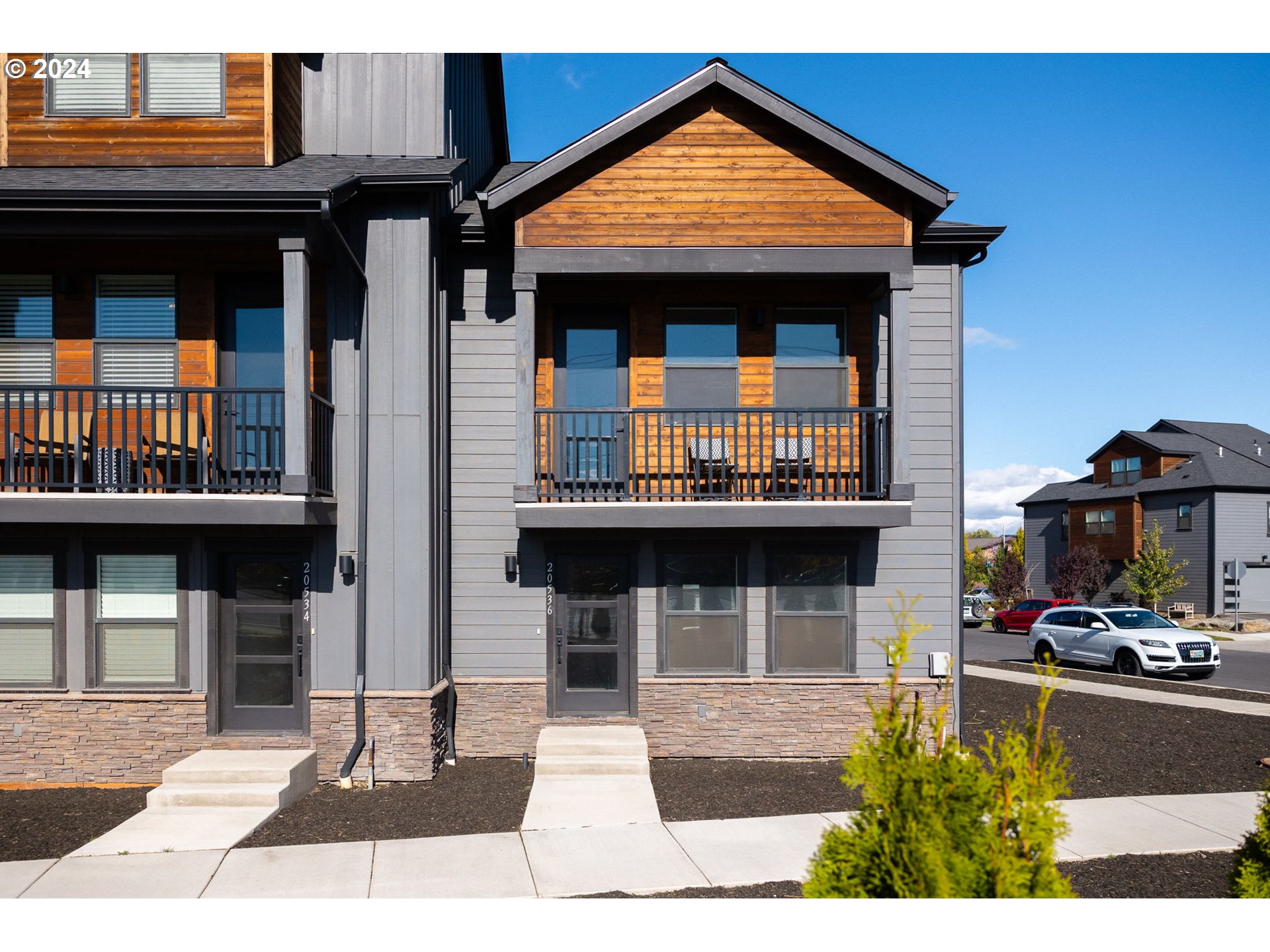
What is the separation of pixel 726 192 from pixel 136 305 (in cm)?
704

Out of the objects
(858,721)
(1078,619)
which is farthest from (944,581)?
(1078,619)

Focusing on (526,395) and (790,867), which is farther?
(526,395)

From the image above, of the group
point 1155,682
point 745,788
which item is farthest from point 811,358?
point 1155,682

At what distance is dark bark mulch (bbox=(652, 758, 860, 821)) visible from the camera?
739 centimetres

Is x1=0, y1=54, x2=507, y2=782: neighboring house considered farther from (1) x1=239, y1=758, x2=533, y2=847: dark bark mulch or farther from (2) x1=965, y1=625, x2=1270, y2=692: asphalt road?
(2) x1=965, y1=625, x2=1270, y2=692: asphalt road

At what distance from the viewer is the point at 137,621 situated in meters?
8.83

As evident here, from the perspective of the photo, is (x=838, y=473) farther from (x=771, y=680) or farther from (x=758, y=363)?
(x=771, y=680)

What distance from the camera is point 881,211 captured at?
8938 millimetres

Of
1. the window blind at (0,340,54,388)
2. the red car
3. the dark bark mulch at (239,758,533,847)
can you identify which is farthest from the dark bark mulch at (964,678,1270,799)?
the red car

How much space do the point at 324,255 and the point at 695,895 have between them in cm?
743

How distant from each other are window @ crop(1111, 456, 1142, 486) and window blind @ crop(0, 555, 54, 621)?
42.1 m

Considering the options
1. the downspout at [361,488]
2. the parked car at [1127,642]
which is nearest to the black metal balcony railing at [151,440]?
the downspout at [361,488]

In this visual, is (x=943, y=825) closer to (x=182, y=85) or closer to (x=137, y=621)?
(x=137, y=621)

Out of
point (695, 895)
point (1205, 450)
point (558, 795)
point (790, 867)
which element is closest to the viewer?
point (695, 895)
